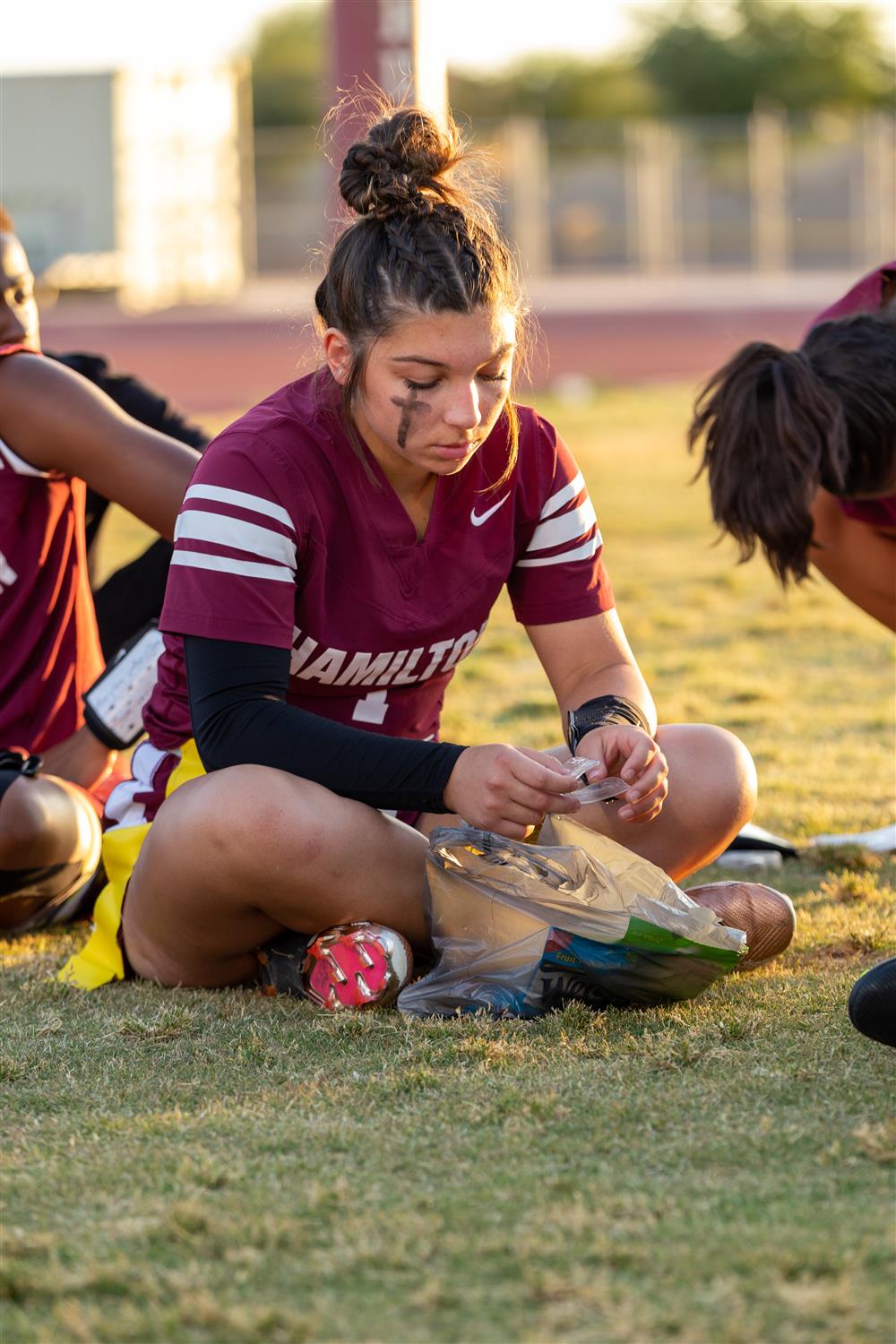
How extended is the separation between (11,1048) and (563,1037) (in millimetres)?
736

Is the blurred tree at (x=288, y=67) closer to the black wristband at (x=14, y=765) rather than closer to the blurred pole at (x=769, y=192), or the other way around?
the blurred pole at (x=769, y=192)

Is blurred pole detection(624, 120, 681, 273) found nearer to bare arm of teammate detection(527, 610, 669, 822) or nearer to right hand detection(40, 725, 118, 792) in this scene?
right hand detection(40, 725, 118, 792)

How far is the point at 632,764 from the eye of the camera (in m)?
2.30

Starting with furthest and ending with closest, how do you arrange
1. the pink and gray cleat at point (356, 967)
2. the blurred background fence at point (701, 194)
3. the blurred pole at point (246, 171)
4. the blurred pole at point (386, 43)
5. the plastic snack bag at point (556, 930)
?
1. the blurred pole at point (246, 171)
2. the blurred background fence at point (701, 194)
3. the blurred pole at point (386, 43)
4. the pink and gray cleat at point (356, 967)
5. the plastic snack bag at point (556, 930)

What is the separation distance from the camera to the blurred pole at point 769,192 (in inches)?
1024

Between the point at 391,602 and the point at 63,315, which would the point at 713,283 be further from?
the point at 391,602

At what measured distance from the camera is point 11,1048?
2291mm

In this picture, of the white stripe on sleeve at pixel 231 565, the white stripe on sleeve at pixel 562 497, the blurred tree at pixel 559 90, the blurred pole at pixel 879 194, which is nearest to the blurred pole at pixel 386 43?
the white stripe on sleeve at pixel 562 497

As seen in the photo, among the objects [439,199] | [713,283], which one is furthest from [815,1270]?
[713,283]

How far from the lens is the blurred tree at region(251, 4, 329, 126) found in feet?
154

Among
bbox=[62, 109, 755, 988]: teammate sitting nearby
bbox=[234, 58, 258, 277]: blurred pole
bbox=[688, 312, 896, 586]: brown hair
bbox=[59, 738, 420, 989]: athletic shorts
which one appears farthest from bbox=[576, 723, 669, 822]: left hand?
bbox=[234, 58, 258, 277]: blurred pole

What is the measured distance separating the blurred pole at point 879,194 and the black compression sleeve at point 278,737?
2551 cm

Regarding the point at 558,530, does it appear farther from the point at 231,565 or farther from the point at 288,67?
the point at 288,67

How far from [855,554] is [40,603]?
1554 mm
